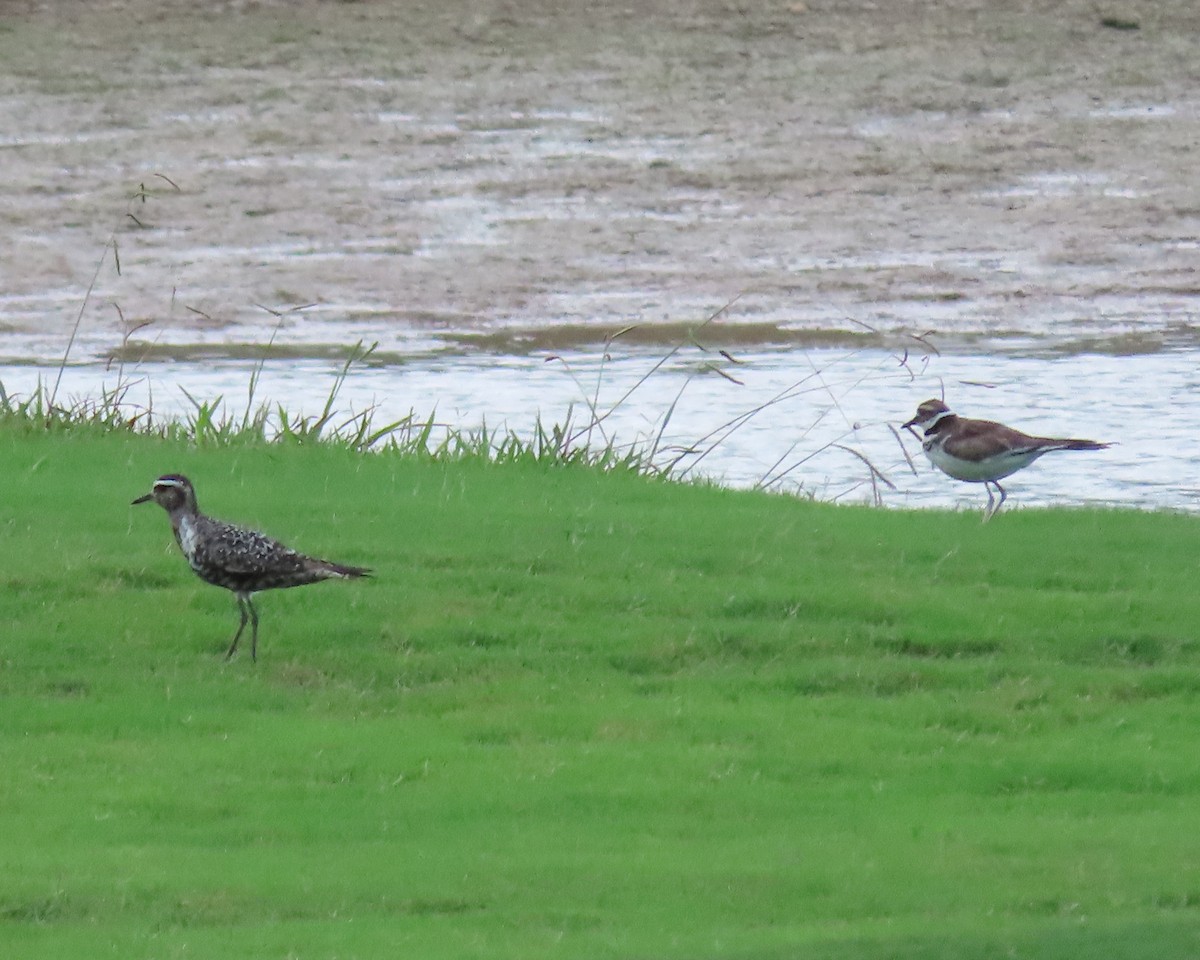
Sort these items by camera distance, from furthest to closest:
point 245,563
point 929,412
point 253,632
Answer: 1. point 929,412
2. point 253,632
3. point 245,563

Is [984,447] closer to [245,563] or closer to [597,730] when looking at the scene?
[597,730]

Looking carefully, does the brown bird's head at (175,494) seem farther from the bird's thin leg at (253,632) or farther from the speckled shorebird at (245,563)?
the bird's thin leg at (253,632)

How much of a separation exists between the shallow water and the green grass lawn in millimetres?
2544

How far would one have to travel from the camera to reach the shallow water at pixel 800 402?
15.9 meters

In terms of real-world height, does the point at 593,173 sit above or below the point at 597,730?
above

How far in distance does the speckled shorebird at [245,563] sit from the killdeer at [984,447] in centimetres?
421

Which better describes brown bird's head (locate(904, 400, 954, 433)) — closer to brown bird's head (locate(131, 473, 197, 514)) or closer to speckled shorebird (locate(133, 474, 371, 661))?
speckled shorebird (locate(133, 474, 371, 661))

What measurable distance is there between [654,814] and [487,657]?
6.64 feet

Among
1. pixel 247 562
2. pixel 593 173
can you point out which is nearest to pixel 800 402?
pixel 593 173

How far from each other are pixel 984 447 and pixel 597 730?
175 inches

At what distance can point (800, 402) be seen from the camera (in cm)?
1822

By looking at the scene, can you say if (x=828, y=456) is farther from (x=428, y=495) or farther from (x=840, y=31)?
(x=840, y=31)

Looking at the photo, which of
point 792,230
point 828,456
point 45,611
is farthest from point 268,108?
point 45,611

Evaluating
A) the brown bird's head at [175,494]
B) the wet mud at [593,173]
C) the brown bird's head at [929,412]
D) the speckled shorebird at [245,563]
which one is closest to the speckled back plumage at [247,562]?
the speckled shorebird at [245,563]
